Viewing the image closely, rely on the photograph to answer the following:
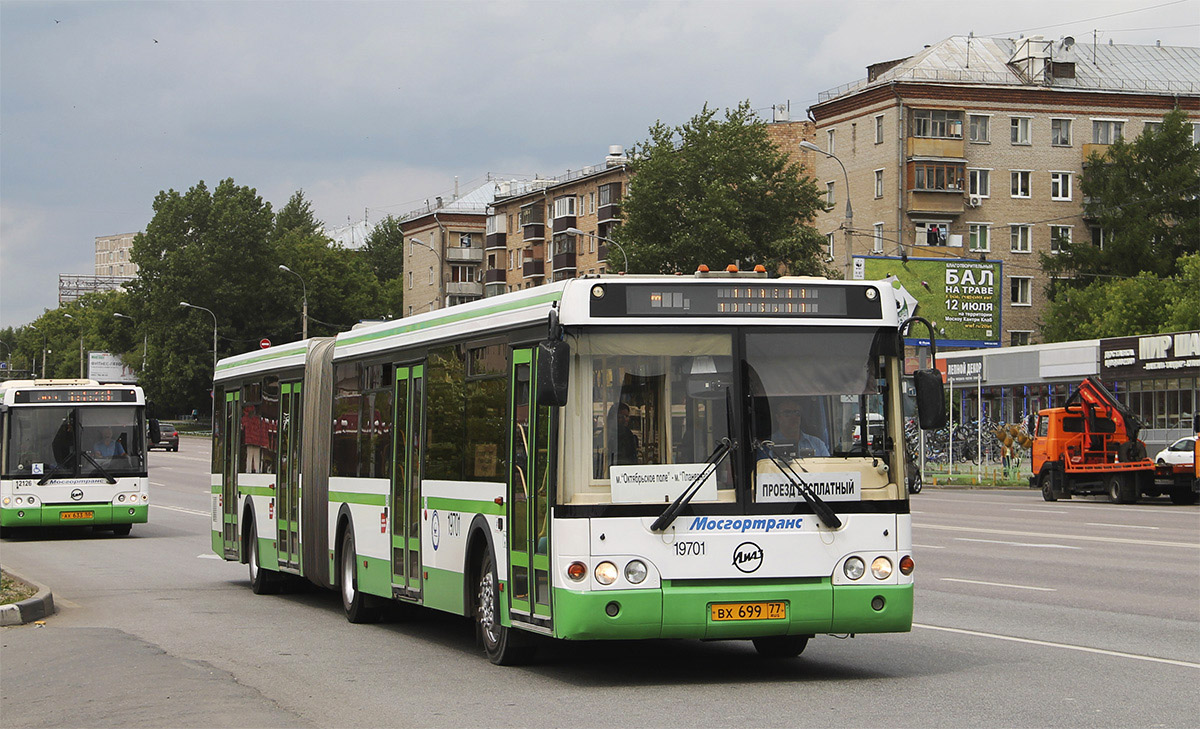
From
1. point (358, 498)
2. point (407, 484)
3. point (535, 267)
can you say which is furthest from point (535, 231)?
point (407, 484)

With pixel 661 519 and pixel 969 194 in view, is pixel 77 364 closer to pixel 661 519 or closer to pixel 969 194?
pixel 969 194

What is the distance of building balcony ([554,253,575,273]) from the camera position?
107188 millimetres

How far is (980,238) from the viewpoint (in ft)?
271

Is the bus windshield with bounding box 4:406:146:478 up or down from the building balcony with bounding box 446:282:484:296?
down

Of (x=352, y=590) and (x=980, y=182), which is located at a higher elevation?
(x=980, y=182)

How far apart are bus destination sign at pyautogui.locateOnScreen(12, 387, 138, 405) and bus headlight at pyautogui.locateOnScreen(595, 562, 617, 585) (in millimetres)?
20569

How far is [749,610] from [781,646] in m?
1.64

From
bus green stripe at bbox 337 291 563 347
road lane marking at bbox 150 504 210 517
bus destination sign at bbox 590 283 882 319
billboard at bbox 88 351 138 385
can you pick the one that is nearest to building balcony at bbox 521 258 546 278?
billboard at bbox 88 351 138 385

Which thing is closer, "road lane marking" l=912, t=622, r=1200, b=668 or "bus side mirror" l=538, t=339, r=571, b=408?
"bus side mirror" l=538, t=339, r=571, b=408

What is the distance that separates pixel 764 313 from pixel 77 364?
171949 mm

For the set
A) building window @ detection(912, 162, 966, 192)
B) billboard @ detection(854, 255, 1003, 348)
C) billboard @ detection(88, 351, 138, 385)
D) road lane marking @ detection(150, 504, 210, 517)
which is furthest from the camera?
billboard @ detection(88, 351, 138, 385)

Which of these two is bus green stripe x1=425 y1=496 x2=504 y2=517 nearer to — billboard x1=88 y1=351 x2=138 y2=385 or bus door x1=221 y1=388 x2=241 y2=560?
bus door x1=221 y1=388 x2=241 y2=560

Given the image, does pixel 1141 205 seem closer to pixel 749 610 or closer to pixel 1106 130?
pixel 1106 130

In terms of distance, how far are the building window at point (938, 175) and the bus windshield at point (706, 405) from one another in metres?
70.4
